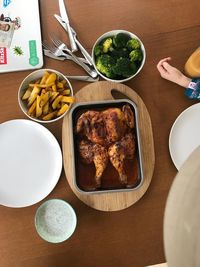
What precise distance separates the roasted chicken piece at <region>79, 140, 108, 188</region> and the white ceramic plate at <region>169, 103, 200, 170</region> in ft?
0.60

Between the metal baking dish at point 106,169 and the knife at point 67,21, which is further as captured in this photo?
the knife at point 67,21

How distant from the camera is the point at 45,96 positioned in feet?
2.48

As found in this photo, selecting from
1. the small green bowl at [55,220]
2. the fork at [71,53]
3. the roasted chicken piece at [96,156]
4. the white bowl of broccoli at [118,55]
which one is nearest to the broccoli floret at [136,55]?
the white bowl of broccoli at [118,55]

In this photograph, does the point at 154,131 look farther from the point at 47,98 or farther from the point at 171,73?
the point at 47,98

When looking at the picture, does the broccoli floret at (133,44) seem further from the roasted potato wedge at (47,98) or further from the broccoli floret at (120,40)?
the roasted potato wedge at (47,98)

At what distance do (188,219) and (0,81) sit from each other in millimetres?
Result: 732

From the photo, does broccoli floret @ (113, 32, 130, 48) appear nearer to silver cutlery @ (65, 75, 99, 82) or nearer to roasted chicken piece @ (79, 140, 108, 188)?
silver cutlery @ (65, 75, 99, 82)

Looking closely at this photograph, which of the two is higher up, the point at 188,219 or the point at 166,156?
the point at 188,219

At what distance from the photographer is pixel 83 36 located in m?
0.84

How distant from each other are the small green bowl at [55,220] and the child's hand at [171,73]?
1.34 feet

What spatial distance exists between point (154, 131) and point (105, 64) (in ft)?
0.69

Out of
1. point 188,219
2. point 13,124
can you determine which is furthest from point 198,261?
A: point 13,124

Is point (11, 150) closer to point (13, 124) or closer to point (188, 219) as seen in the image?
point (13, 124)

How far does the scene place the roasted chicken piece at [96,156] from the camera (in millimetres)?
726
